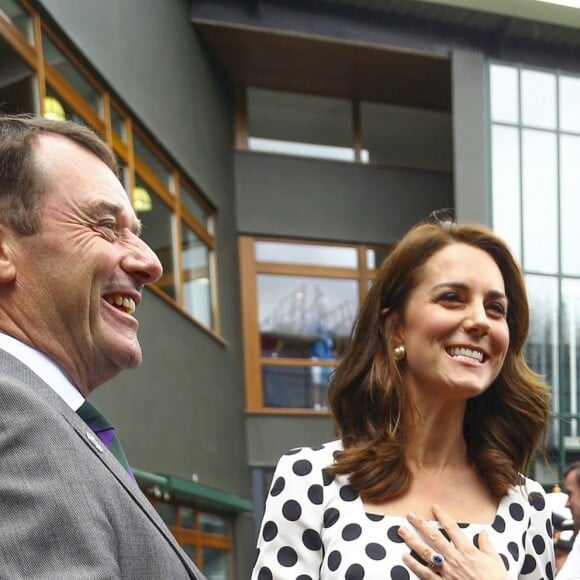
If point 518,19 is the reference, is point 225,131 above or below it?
below

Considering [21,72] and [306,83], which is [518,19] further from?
[21,72]

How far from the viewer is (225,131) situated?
15.9 m

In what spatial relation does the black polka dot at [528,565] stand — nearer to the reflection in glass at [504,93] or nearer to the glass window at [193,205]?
the glass window at [193,205]

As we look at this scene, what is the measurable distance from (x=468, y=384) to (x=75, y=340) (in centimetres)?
124

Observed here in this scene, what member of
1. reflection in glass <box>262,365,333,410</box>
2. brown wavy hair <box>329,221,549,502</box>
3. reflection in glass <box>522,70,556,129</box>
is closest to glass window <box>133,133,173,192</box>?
reflection in glass <box>262,365,333,410</box>

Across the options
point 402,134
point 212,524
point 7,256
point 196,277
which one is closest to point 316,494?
point 7,256

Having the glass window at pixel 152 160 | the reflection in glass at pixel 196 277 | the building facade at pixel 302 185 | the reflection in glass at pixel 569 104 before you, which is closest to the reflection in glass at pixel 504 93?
the building facade at pixel 302 185

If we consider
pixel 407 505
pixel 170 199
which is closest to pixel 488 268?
pixel 407 505

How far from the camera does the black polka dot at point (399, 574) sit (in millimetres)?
2578

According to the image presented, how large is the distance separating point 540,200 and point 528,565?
13.3 m

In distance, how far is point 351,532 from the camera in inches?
105

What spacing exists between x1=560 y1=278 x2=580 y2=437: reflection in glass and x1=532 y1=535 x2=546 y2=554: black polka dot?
12549 mm

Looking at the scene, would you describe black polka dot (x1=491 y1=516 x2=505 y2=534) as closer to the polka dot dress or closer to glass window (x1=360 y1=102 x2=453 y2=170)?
the polka dot dress

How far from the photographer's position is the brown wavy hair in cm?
288
